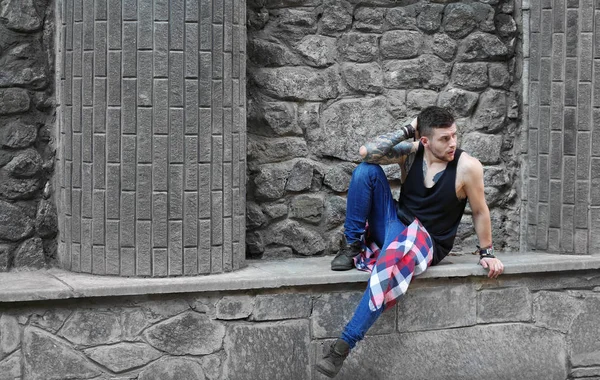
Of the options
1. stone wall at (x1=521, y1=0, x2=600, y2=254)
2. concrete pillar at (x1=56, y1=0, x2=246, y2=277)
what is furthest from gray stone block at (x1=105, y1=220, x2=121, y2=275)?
stone wall at (x1=521, y1=0, x2=600, y2=254)

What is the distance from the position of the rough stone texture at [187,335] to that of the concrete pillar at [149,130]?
26 centimetres

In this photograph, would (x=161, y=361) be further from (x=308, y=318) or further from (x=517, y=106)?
(x=517, y=106)

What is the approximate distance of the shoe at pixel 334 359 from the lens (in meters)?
4.93

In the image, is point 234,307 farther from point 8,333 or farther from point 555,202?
point 555,202

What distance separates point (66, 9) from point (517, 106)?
2.69m

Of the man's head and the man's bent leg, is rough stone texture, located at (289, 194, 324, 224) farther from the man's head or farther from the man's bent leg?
the man's head

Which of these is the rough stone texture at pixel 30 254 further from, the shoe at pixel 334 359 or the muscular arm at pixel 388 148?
the muscular arm at pixel 388 148

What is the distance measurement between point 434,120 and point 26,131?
6.96 ft

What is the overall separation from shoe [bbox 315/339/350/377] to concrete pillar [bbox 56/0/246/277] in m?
→ 0.71

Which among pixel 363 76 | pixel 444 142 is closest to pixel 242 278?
pixel 444 142

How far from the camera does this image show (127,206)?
4.98 m

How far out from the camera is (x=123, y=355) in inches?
193

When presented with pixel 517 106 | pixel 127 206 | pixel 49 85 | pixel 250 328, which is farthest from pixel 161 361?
pixel 517 106

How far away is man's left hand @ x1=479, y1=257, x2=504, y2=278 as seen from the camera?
17.4 feet
